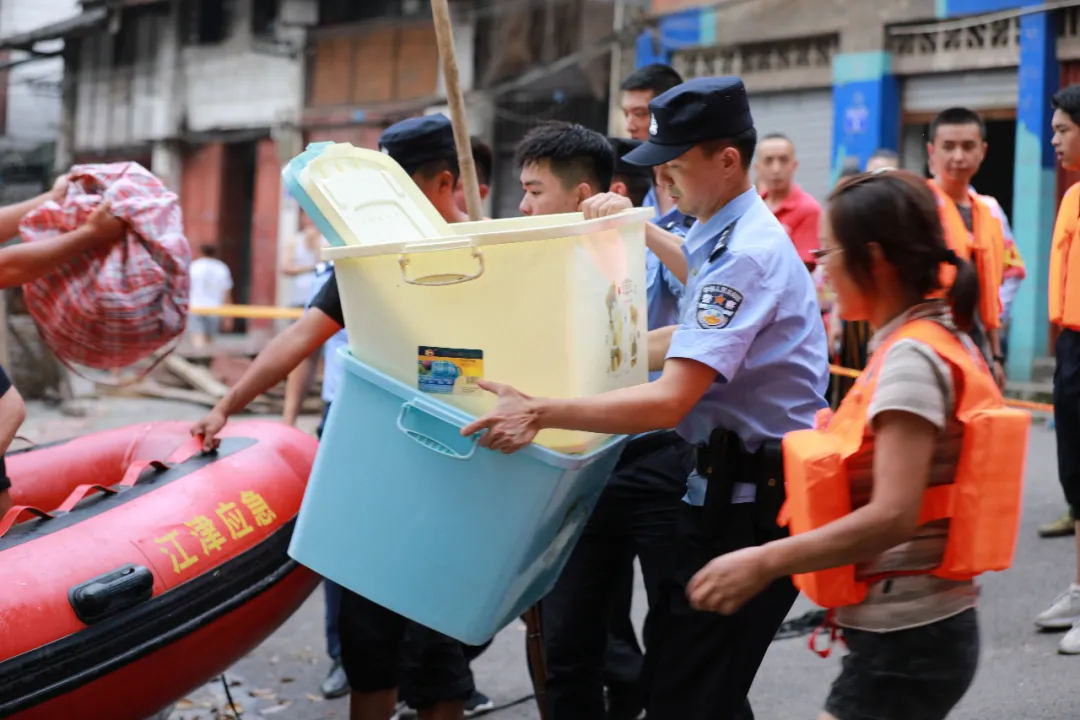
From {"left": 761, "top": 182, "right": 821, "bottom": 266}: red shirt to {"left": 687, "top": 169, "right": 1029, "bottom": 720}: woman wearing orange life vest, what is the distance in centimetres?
417

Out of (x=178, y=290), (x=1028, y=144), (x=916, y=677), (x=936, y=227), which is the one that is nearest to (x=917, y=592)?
(x=916, y=677)

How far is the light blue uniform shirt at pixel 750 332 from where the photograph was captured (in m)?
2.90

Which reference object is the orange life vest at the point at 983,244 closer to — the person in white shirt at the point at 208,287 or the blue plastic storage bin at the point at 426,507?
the blue plastic storage bin at the point at 426,507

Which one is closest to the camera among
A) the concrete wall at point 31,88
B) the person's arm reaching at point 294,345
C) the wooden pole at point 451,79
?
the wooden pole at point 451,79

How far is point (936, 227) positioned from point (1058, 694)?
253cm

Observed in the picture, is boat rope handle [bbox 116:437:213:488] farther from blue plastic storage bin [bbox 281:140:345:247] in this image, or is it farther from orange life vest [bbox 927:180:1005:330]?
orange life vest [bbox 927:180:1005:330]

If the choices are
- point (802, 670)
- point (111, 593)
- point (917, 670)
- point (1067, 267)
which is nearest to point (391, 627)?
point (111, 593)

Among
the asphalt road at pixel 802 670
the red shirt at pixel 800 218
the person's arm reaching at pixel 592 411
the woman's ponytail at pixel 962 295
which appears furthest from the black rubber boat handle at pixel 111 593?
the red shirt at pixel 800 218

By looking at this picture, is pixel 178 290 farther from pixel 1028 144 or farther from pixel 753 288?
pixel 1028 144

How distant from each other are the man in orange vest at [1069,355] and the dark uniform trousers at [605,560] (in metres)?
2.01

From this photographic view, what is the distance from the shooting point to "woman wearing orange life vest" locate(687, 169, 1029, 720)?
2307 mm

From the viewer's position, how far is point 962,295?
8.03ft

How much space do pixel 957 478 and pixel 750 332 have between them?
2.21ft

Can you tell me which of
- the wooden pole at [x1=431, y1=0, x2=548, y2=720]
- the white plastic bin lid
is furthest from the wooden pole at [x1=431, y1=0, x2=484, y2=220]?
the white plastic bin lid
